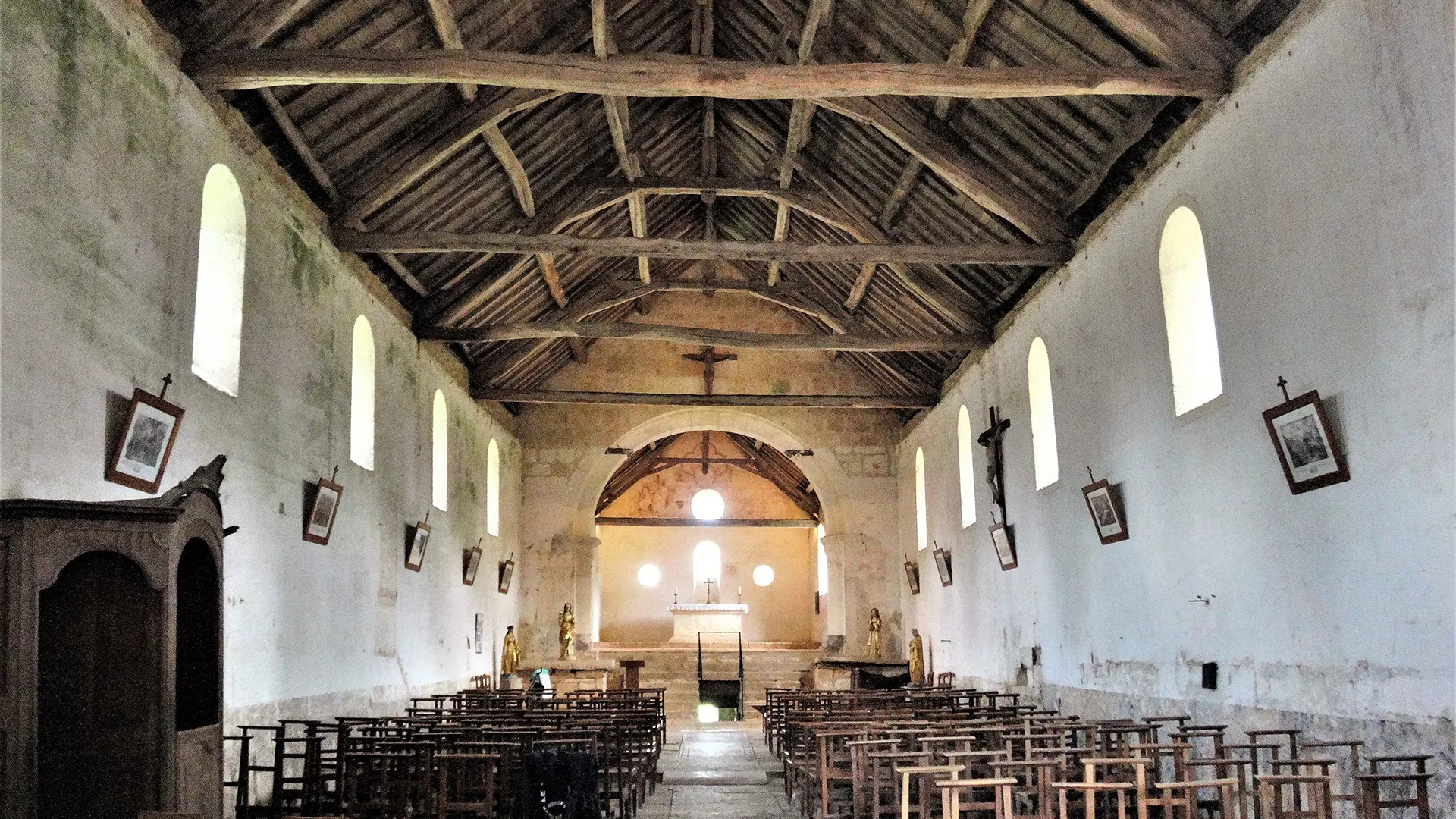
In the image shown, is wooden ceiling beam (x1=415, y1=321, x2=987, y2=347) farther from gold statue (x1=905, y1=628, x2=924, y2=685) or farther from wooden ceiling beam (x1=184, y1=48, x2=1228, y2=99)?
wooden ceiling beam (x1=184, y1=48, x2=1228, y2=99)

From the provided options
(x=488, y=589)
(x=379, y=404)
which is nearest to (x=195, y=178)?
(x=379, y=404)

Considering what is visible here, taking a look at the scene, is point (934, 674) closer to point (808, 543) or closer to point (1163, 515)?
point (1163, 515)

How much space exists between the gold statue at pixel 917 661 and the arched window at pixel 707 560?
42.2 ft

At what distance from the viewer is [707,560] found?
1277 inches

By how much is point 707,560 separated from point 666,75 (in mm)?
24399

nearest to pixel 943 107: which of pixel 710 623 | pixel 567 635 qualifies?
pixel 567 635

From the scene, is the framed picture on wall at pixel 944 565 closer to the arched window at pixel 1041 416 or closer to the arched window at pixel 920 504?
the arched window at pixel 920 504

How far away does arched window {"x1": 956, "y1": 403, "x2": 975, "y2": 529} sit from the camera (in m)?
16.7

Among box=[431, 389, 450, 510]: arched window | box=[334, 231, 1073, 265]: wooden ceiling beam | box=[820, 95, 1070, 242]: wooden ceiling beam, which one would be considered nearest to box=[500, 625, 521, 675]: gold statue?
box=[431, 389, 450, 510]: arched window

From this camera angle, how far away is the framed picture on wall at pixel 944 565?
706 inches

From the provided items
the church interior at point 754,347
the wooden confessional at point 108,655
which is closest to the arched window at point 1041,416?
the church interior at point 754,347

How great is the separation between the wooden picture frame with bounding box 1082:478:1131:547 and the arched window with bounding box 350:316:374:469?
7.72 m

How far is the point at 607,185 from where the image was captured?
14.7 m

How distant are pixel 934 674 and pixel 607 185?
9.71 metres
